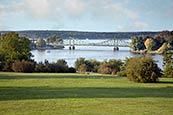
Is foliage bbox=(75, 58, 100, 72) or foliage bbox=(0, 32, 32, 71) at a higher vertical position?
foliage bbox=(0, 32, 32, 71)

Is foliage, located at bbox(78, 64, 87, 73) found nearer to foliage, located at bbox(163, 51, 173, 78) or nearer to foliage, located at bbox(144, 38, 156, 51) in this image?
foliage, located at bbox(163, 51, 173, 78)

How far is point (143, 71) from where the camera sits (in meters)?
23.8

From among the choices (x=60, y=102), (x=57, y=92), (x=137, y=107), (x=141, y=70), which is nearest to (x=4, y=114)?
(x=60, y=102)

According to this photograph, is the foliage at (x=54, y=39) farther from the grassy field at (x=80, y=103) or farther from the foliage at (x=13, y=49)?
the grassy field at (x=80, y=103)

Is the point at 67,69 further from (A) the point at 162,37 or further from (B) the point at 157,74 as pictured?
(A) the point at 162,37

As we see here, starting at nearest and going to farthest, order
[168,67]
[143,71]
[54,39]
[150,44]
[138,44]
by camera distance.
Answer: [143,71]
[168,67]
[150,44]
[138,44]
[54,39]

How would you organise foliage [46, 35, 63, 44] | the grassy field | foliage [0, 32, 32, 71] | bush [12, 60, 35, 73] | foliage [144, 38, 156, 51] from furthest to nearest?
foliage [46, 35, 63, 44] < foliage [144, 38, 156, 51] < foliage [0, 32, 32, 71] < bush [12, 60, 35, 73] < the grassy field

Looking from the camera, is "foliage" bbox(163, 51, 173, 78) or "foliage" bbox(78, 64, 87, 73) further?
"foliage" bbox(78, 64, 87, 73)

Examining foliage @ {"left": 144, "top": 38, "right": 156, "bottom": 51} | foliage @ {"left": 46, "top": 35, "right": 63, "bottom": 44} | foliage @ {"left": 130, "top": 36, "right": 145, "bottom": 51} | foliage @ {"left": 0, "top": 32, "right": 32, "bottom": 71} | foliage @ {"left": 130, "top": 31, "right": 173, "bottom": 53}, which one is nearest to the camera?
foliage @ {"left": 0, "top": 32, "right": 32, "bottom": 71}

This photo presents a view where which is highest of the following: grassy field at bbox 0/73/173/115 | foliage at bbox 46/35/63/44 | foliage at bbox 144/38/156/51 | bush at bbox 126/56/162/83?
foliage at bbox 46/35/63/44

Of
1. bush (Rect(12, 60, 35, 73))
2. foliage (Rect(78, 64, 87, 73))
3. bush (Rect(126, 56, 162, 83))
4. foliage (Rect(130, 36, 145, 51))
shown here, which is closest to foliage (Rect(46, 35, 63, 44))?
foliage (Rect(130, 36, 145, 51))

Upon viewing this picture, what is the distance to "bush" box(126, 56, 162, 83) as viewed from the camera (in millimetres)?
23703

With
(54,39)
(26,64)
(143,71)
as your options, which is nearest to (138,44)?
(54,39)

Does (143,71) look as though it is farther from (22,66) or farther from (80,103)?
(22,66)
